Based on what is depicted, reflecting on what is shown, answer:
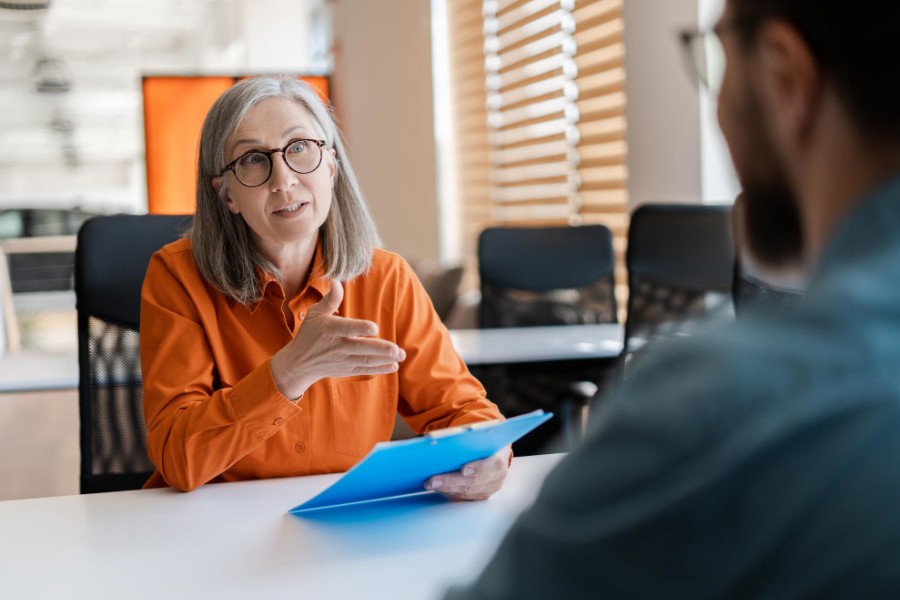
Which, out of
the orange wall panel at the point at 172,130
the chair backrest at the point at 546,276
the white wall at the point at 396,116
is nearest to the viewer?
the chair backrest at the point at 546,276

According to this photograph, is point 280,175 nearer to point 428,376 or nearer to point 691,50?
point 428,376

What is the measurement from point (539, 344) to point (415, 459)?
5.84 feet

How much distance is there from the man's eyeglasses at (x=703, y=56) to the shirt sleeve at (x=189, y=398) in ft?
2.86

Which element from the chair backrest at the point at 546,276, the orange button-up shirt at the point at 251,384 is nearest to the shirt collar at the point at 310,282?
the orange button-up shirt at the point at 251,384

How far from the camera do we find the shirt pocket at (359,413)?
1612mm

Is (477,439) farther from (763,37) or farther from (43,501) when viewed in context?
(763,37)

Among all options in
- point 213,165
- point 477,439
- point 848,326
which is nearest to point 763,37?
point 848,326

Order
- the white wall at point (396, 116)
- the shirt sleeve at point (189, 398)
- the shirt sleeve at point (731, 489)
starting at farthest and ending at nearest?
1. the white wall at point (396, 116)
2. the shirt sleeve at point (189, 398)
3. the shirt sleeve at point (731, 489)

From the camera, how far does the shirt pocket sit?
1.61 metres

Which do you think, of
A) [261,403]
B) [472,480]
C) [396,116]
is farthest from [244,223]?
[396,116]

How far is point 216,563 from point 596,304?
2.36m

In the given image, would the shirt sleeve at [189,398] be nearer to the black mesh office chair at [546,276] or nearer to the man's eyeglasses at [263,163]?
the man's eyeglasses at [263,163]

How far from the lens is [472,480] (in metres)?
1.33

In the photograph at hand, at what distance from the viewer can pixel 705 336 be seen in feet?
1.41
